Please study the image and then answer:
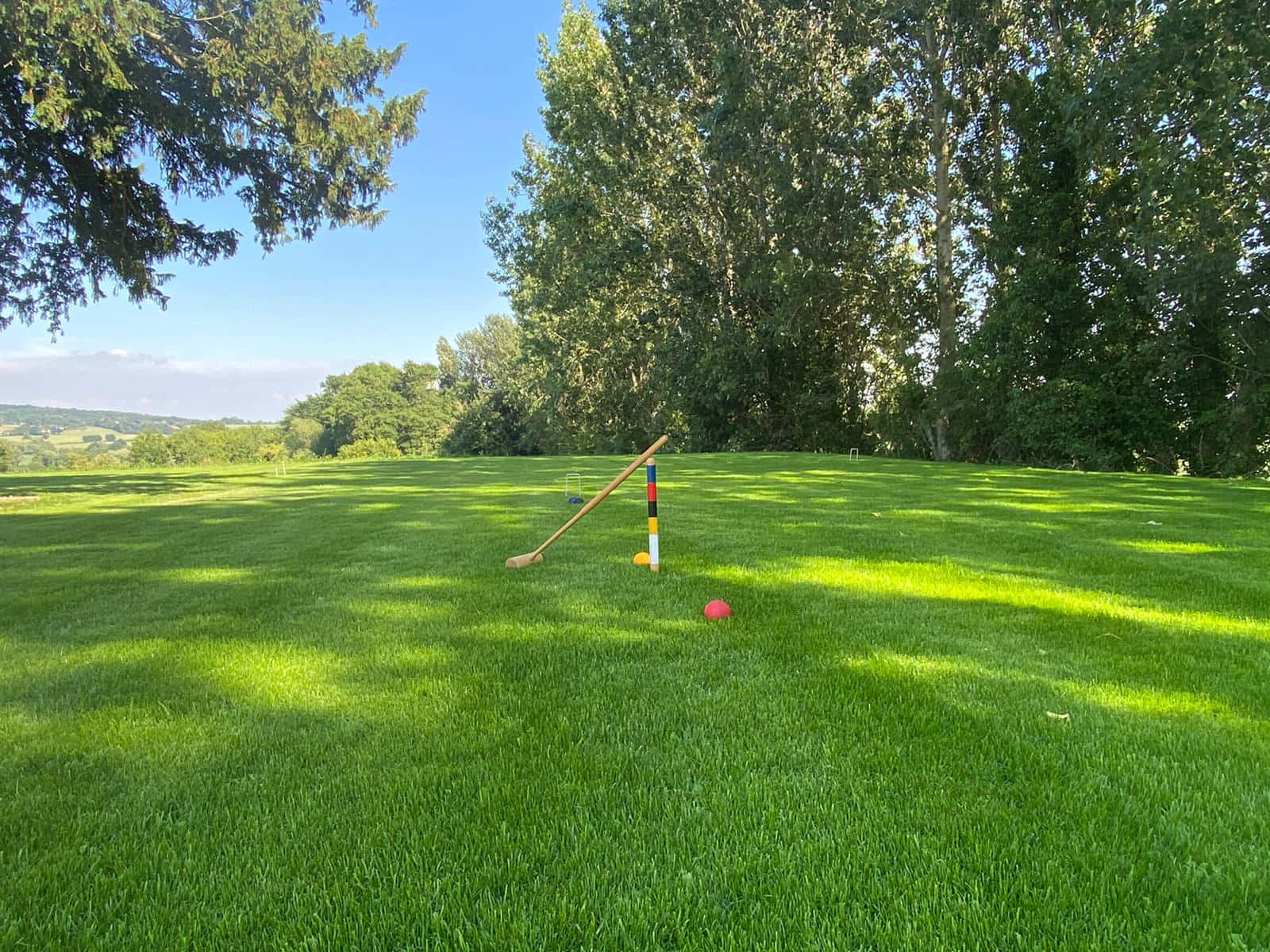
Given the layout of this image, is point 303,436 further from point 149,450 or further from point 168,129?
point 168,129

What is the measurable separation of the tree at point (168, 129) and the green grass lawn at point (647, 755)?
10906 mm

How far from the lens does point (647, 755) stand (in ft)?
8.33

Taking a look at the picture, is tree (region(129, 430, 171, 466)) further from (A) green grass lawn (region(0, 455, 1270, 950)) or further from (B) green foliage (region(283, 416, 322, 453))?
(A) green grass lawn (region(0, 455, 1270, 950))

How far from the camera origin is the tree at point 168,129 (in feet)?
37.9

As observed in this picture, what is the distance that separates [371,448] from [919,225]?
59.0m

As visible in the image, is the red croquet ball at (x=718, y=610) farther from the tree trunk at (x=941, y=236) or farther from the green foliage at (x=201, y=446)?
the green foliage at (x=201, y=446)

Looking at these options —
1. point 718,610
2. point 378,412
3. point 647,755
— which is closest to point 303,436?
point 378,412

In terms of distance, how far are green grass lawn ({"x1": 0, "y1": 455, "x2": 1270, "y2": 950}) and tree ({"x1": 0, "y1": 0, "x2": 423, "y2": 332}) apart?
10.9 meters

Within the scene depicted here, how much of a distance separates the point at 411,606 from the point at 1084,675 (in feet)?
13.2

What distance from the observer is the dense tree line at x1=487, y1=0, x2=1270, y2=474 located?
47.1 feet

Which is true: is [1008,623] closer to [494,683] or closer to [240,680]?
[494,683]

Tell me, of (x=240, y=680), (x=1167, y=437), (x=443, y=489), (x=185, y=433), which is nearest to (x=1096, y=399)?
(x=1167, y=437)

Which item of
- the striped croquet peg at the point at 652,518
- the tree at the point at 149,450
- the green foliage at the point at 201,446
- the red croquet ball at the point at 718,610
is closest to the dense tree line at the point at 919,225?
the striped croquet peg at the point at 652,518

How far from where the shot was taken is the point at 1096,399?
17.7 meters
